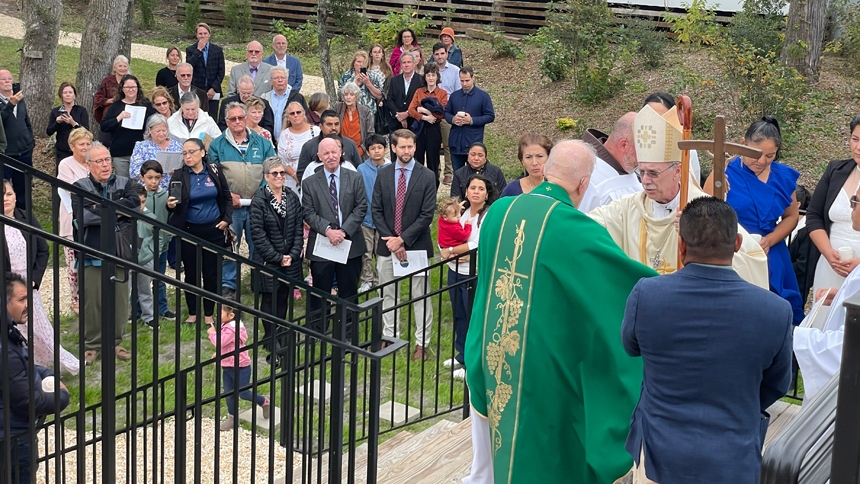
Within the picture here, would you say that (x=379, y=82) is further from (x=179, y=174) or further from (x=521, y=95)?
Result: (x=521, y=95)

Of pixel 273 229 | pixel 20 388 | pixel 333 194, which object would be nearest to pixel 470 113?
pixel 333 194

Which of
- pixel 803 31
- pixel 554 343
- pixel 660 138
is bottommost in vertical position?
pixel 554 343

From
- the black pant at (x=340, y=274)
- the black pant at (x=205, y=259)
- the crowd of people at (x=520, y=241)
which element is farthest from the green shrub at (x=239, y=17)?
the black pant at (x=340, y=274)

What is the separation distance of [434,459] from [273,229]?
3.40 m

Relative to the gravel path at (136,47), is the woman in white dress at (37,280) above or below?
below

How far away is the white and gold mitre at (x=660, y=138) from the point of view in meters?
5.20

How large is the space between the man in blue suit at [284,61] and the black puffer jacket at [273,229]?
14.4 feet

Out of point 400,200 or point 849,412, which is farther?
point 400,200

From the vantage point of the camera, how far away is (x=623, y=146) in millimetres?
6262

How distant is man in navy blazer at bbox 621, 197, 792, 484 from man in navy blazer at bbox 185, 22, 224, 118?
1173 centimetres

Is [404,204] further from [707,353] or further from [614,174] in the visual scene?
[707,353]

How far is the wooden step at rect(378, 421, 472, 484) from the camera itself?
231 inches

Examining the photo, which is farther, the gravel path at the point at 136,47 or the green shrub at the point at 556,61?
the gravel path at the point at 136,47

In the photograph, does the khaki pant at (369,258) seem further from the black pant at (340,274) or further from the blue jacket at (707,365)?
the blue jacket at (707,365)
